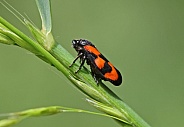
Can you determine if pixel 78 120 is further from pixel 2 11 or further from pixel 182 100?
pixel 2 11

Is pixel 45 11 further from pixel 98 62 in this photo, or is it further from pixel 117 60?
pixel 117 60

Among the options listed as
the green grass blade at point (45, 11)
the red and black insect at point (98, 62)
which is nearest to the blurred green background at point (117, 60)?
the red and black insect at point (98, 62)

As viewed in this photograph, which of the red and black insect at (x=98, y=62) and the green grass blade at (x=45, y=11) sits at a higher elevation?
the green grass blade at (x=45, y=11)

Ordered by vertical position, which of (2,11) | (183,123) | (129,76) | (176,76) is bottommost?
(183,123)

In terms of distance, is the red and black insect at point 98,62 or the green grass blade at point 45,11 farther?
the red and black insect at point 98,62

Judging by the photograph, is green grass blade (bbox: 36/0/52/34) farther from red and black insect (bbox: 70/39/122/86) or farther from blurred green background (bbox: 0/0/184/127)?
blurred green background (bbox: 0/0/184/127)

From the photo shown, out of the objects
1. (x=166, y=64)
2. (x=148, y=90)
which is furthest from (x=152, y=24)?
(x=148, y=90)

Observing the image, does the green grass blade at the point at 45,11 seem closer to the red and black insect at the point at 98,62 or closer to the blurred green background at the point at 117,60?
the red and black insect at the point at 98,62

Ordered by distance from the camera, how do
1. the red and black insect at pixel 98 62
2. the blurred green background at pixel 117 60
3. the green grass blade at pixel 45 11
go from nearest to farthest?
1. the green grass blade at pixel 45 11
2. the red and black insect at pixel 98 62
3. the blurred green background at pixel 117 60

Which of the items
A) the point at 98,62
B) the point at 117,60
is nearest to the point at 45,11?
the point at 98,62
